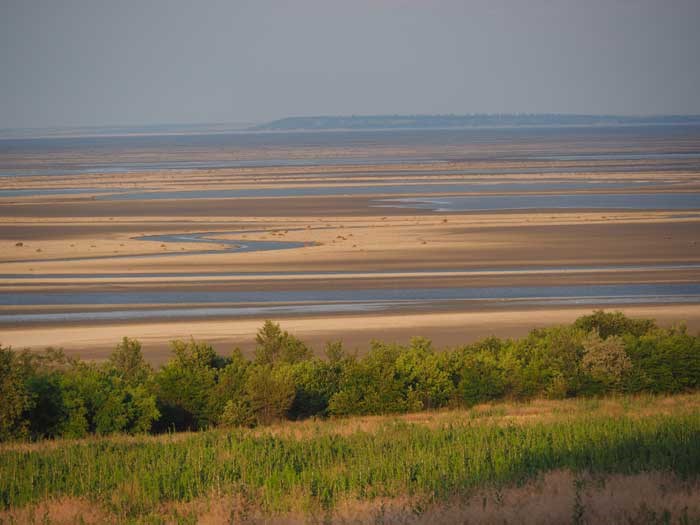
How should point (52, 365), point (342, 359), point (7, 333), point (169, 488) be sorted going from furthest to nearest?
point (7, 333) → point (52, 365) → point (342, 359) → point (169, 488)

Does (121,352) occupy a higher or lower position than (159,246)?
lower

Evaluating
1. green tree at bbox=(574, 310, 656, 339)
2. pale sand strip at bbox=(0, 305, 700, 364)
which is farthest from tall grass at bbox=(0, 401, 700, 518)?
pale sand strip at bbox=(0, 305, 700, 364)

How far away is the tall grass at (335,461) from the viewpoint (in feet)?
39.9

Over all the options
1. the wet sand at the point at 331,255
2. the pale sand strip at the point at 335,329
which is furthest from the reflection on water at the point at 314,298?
the pale sand strip at the point at 335,329

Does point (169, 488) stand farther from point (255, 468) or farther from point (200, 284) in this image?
point (200, 284)

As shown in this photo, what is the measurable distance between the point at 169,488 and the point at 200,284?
1000 inches

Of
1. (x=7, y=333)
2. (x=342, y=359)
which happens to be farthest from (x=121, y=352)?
(x=7, y=333)

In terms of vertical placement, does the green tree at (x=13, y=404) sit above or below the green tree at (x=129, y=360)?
below

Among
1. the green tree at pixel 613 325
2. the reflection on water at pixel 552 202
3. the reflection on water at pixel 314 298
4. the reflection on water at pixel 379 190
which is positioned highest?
the reflection on water at pixel 379 190

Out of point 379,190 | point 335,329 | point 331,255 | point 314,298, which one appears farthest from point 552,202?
point 335,329

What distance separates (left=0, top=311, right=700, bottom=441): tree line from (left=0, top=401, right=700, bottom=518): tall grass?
7.17 feet

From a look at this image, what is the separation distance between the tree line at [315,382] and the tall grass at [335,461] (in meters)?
2.19

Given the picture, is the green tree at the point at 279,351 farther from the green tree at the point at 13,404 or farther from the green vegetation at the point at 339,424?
the green tree at the point at 13,404

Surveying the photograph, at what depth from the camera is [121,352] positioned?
75.1ft
